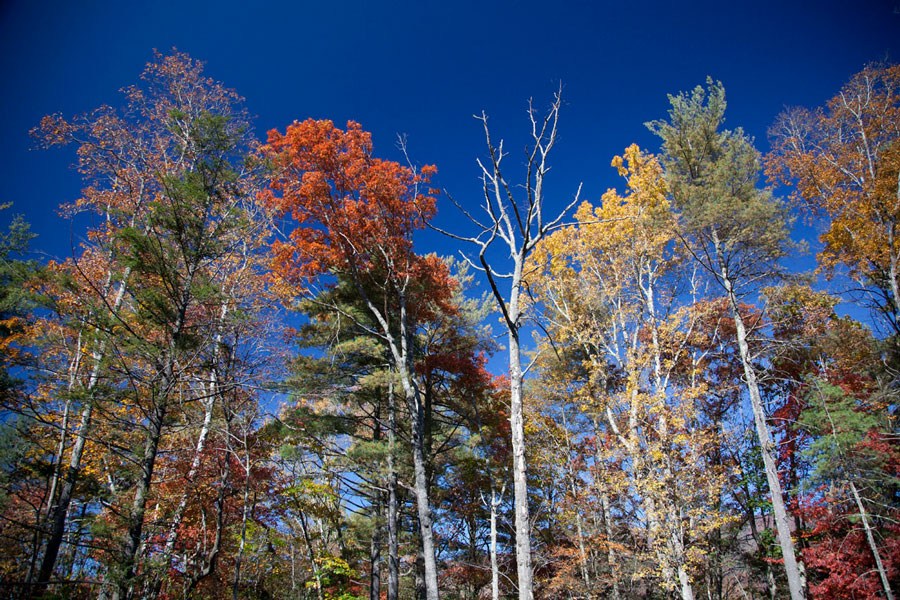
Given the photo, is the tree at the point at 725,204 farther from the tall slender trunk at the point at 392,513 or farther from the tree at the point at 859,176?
the tall slender trunk at the point at 392,513

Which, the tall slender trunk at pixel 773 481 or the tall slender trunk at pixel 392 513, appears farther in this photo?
the tall slender trunk at pixel 392 513

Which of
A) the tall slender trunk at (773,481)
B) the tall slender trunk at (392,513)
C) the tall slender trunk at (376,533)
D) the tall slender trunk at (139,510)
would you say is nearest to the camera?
the tall slender trunk at (139,510)

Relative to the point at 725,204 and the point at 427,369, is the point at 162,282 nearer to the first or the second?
the point at 427,369

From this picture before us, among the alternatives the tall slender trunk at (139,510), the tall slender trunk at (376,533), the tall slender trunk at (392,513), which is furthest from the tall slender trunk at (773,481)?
the tall slender trunk at (139,510)

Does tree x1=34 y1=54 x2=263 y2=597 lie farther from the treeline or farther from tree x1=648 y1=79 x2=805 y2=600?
tree x1=648 y1=79 x2=805 y2=600

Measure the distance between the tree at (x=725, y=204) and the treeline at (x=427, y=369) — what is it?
2.9 inches

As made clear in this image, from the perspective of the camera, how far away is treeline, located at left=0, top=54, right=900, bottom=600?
7754mm

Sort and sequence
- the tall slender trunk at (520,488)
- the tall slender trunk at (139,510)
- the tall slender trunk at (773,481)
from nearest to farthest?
1. the tall slender trunk at (520,488)
2. the tall slender trunk at (139,510)
3. the tall slender trunk at (773,481)

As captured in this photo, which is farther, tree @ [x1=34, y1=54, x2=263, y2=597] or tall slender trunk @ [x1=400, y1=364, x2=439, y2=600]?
tall slender trunk @ [x1=400, y1=364, x2=439, y2=600]

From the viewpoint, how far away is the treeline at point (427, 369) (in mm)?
7754

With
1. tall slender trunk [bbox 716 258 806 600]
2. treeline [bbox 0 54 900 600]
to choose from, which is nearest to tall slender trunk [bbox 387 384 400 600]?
treeline [bbox 0 54 900 600]

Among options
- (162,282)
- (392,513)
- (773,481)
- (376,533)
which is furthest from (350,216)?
(773,481)

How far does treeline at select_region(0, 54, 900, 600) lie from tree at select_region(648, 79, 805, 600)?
0.07 m

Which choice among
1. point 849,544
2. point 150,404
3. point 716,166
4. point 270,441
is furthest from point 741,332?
point 150,404
